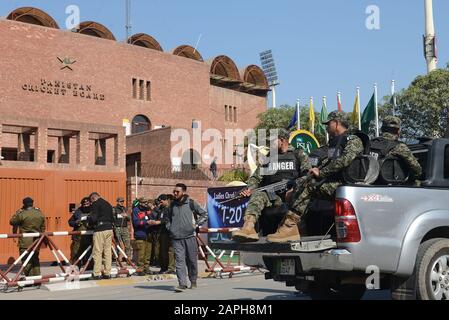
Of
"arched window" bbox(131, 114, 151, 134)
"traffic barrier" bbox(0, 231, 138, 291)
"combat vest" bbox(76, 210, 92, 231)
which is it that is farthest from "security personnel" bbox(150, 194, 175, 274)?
"arched window" bbox(131, 114, 151, 134)

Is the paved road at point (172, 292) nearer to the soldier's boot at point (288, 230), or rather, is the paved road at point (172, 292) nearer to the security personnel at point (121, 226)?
the soldier's boot at point (288, 230)

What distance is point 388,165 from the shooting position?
6.85 meters

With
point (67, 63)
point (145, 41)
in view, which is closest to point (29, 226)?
point (67, 63)

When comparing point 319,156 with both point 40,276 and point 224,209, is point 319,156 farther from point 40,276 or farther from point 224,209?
point 224,209

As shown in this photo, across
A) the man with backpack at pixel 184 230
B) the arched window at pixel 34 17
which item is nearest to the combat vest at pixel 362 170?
the man with backpack at pixel 184 230

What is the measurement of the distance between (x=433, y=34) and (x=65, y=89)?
89.3 ft

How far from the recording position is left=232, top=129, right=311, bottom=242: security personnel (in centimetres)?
714

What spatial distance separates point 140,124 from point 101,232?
40.4 meters

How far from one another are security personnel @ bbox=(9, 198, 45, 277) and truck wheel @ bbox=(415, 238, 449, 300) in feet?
27.8

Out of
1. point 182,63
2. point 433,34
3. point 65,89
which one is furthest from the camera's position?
point 182,63

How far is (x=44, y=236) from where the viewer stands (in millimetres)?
12281

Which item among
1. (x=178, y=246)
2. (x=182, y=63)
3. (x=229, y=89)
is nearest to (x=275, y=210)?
(x=178, y=246)

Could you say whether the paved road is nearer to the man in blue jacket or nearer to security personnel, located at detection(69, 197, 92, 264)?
the man in blue jacket

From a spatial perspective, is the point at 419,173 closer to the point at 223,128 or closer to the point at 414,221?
the point at 414,221
